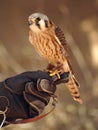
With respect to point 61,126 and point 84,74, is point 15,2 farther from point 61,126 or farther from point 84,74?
point 61,126

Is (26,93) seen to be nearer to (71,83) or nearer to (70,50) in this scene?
(71,83)

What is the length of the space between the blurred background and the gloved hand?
96cm

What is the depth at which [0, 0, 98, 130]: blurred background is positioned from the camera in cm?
228

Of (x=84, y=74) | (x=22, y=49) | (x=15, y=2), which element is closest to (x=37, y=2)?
(x=15, y=2)

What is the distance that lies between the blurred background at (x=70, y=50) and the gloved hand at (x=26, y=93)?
96 cm

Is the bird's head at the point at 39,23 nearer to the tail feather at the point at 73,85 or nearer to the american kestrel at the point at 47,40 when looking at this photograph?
the american kestrel at the point at 47,40

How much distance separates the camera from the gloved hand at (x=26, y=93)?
4.06 ft

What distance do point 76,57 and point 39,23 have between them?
25.2 inches

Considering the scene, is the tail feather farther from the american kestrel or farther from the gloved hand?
the gloved hand

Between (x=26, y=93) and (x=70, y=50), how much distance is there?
3.69 feet

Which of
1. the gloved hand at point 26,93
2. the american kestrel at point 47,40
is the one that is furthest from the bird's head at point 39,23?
the gloved hand at point 26,93

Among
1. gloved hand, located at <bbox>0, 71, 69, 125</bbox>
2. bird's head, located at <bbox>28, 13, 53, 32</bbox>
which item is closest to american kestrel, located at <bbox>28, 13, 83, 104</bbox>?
bird's head, located at <bbox>28, 13, 53, 32</bbox>

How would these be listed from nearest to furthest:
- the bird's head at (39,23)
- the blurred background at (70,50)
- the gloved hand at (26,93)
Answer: the gloved hand at (26,93)
the bird's head at (39,23)
the blurred background at (70,50)

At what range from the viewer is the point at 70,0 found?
2365 millimetres
